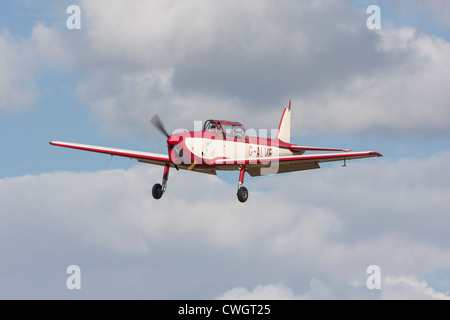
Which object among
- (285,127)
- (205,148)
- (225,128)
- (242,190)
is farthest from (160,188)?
(285,127)

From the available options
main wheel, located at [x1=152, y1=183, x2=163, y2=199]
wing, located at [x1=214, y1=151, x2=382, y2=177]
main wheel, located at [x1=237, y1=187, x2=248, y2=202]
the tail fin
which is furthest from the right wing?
the tail fin

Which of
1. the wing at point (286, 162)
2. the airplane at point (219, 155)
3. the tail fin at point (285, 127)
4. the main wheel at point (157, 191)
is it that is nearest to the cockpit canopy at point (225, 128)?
the airplane at point (219, 155)

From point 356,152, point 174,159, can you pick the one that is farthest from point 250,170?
point 356,152

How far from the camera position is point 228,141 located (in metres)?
28.0

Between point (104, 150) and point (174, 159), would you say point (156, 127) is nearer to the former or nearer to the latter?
point (174, 159)

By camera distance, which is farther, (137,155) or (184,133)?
(137,155)

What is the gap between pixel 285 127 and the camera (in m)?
35.7

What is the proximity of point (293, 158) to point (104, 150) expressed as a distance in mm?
8665

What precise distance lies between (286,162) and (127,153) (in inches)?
284

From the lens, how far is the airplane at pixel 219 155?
87.9ft

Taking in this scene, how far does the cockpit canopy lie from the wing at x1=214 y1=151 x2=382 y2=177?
1.22 m

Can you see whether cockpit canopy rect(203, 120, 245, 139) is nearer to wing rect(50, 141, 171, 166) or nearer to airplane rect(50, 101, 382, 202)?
airplane rect(50, 101, 382, 202)

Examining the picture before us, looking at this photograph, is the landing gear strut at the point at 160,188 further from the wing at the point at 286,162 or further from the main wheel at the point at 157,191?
the wing at the point at 286,162

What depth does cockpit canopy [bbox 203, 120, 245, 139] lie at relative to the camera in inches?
1093
